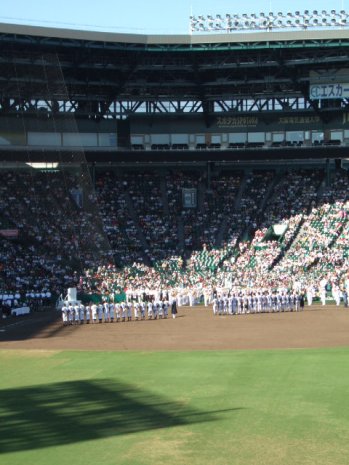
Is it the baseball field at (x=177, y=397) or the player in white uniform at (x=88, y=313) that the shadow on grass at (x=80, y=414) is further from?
the player in white uniform at (x=88, y=313)

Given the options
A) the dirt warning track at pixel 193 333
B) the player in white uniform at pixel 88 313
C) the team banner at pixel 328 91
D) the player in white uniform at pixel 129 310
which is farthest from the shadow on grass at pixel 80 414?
the team banner at pixel 328 91

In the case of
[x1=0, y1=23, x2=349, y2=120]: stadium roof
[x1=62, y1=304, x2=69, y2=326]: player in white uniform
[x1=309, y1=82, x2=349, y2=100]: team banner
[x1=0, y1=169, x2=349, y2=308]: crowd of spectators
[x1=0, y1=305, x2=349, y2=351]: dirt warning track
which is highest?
[x1=0, y1=23, x2=349, y2=120]: stadium roof

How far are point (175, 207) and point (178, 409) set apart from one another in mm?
44181

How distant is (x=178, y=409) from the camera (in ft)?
59.8

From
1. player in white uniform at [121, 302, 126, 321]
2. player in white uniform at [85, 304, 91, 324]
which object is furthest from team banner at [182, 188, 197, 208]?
player in white uniform at [85, 304, 91, 324]

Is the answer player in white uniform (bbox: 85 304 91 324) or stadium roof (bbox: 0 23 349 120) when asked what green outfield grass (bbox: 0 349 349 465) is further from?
stadium roof (bbox: 0 23 349 120)

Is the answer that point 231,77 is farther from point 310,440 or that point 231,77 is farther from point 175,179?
point 310,440

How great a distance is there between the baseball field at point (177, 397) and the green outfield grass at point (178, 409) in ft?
0.10

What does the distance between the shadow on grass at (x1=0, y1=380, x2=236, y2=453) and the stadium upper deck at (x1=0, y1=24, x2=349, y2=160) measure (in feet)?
121

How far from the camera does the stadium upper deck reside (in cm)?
5528

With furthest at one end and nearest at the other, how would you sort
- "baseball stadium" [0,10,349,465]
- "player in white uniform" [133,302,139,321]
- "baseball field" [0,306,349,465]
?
1. "player in white uniform" [133,302,139,321]
2. "baseball stadium" [0,10,349,465]
3. "baseball field" [0,306,349,465]

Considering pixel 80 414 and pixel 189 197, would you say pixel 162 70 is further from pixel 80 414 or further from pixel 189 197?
pixel 80 414

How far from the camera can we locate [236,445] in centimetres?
1510

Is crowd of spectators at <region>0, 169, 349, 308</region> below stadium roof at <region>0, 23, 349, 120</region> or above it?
below
